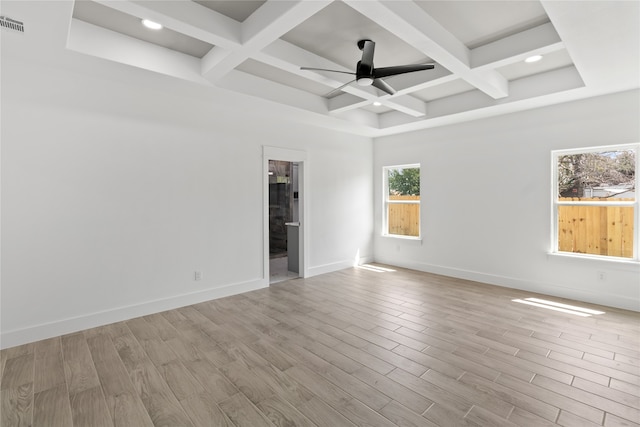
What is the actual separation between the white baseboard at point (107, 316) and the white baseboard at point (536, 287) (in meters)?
3.39

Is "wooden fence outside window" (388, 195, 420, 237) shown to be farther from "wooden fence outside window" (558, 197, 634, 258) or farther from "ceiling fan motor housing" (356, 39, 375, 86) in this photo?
"ceiling fan motor housing" (356, 39, 375, 86)

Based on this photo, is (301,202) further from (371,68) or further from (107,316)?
(107,316)

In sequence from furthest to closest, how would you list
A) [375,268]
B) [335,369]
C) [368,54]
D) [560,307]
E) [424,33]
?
[375,268], [560,307], [368,54], [424,33], [335,369]

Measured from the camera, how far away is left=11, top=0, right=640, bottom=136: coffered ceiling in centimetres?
243

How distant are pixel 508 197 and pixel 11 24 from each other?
589 centimetres

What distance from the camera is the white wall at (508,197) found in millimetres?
3998

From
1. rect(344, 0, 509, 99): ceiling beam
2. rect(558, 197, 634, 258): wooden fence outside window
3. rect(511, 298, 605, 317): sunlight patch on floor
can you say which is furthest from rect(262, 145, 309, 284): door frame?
rect(558, 197, 634, 258): wooden fence outside window

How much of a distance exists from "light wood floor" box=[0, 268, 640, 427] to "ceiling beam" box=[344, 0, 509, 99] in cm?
277

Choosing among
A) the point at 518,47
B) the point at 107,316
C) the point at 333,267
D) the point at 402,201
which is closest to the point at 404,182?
the point at 402,201

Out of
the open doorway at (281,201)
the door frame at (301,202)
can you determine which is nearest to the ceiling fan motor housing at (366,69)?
the door frame at (301,202)

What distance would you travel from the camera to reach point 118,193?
3510 millimetres

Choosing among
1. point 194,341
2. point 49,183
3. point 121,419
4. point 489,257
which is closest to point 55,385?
point 121,419

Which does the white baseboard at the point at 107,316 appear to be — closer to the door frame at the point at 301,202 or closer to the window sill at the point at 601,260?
the door frame at the point at 301,202

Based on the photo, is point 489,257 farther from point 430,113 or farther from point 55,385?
point 55,385
